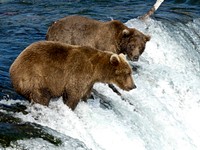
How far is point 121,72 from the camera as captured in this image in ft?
23.0

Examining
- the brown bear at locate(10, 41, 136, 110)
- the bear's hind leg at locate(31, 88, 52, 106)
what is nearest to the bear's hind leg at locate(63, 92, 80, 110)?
the brown bear at locate(10, 41, 136, 110)

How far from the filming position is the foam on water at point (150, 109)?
264 inches

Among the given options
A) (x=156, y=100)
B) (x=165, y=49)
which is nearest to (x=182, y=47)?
(x=165, y=49)

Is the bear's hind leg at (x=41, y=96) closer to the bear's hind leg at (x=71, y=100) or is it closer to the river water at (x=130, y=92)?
the river water at (x=130, y=92)

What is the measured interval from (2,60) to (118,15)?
5.14 meters

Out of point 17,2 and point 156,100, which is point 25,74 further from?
point 17,2

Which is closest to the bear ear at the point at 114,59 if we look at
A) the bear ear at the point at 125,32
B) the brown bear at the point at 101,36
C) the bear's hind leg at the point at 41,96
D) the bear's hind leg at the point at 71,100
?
the bear's hind leg at the point at 71,100

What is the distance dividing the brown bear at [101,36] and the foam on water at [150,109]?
1.91ft

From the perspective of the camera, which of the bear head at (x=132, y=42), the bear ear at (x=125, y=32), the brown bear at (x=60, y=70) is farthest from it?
the bear head at (x=132, y=42)

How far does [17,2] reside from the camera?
48.8 feet

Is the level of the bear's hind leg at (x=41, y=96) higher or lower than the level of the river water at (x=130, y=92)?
higher

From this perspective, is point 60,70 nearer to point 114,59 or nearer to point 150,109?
point 114,59

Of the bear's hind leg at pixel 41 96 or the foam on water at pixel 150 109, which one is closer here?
the bear's hind leg at pixel 41 96

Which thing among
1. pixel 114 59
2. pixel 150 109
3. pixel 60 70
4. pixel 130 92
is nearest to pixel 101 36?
pixel 130 92
